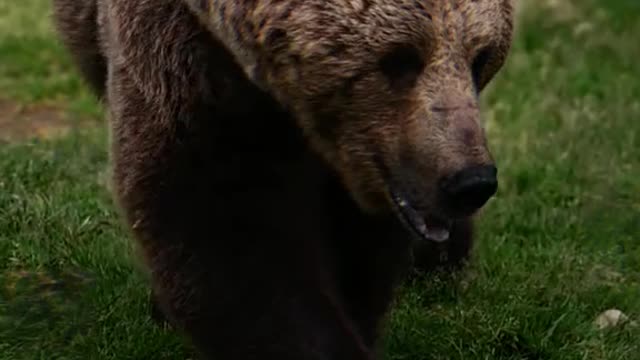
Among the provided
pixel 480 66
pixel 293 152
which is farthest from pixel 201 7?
pixel 480 66

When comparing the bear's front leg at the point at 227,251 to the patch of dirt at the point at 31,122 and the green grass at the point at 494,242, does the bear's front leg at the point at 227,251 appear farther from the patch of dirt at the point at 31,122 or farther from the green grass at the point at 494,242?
the patch of dirt at the point at 31,122

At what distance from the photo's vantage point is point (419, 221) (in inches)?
127

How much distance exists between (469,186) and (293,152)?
0.68 m

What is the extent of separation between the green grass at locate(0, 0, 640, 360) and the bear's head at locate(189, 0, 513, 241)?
1385 millimetres

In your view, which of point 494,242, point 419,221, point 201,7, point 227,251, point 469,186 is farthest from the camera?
point 494,242

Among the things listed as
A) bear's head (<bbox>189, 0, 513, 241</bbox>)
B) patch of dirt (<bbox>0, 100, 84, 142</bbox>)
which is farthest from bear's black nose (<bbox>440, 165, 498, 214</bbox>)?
patch of dirt (<bbox>0, 100, 84, 142</bbox>)

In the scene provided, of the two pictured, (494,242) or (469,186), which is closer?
(469,186)

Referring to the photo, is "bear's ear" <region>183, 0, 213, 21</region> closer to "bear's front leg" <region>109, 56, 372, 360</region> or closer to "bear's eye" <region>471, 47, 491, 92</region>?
"bear's front leg" <region>109, 56, 372, 360</region>

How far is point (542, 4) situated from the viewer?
929cm

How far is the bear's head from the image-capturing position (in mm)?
3018

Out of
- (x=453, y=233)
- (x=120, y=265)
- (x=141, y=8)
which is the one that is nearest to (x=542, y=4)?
(x=453, y=233)

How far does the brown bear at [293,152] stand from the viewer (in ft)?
10.0

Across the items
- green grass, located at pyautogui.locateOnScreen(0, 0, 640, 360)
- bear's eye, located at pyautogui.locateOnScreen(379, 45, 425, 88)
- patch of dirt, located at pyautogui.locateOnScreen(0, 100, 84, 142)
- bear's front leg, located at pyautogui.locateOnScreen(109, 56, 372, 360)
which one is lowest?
patch of dirt, located at pyautogui.locateOnScreen(0, 100, 84, 142)

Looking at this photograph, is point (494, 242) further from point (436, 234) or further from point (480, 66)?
point (480, 66)
